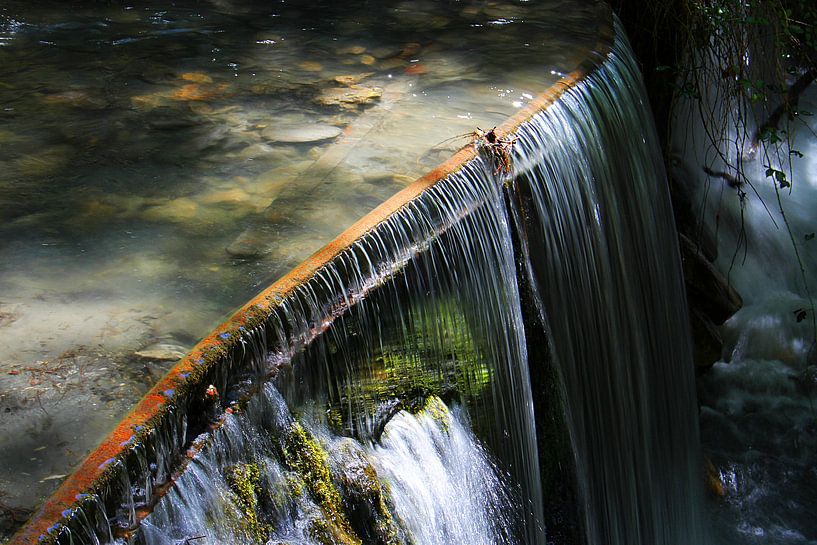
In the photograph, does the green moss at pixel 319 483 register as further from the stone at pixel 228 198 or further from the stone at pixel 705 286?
the stone at pixel 705 286

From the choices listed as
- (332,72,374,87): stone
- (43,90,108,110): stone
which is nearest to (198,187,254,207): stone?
(43,90,108,110): stone

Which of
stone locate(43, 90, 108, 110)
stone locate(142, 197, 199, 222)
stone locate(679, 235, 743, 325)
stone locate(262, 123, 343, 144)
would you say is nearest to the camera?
stone locate(142, 197, 199, 222)

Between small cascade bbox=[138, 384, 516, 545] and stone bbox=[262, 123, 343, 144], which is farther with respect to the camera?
stone bbox=[262, 123, 343, 144]

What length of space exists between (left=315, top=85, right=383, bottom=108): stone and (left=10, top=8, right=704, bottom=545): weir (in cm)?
71

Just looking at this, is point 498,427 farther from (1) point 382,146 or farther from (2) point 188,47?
(2) point 188,47

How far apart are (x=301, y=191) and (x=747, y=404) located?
3643 millimetres

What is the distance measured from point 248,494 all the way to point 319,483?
238 mm

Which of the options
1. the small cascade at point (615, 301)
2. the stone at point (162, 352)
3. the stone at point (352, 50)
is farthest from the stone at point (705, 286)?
the stone at point (162, 352)

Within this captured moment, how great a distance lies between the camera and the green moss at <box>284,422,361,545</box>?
2385mm

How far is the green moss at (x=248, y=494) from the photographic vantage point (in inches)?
87.0

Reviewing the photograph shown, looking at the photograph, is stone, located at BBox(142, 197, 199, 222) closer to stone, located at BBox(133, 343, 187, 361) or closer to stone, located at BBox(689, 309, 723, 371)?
stone, located at BBox(133, 343, 187, 361)

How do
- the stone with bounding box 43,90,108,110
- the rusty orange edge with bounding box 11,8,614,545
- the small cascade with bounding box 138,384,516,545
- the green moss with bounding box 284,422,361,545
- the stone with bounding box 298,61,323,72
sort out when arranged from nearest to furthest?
the rusty orange edge with bounding box 11,8,614,545, the small cascade with bounding box 138,384,516,545, the green moss with bounding box 284,422,361,545, the stone with bounding box 43,90,108,110, the stone with bounding box 298,61,323,72

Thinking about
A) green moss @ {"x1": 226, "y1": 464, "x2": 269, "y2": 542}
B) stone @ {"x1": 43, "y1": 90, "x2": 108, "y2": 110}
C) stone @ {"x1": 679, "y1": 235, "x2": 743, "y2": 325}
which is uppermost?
stone @ {"x1": 43, "y1": 90, "x2": 108, "y2": 110}

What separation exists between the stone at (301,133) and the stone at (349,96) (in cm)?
26
